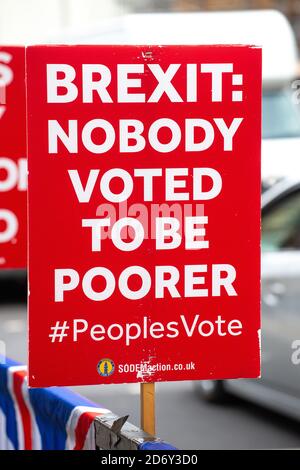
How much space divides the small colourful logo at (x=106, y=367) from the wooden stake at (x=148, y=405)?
0.42 feet

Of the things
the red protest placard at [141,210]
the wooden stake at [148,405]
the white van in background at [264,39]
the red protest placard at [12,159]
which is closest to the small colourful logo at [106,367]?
the red protest placard at [141,210]

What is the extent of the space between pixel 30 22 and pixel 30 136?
25.6 m

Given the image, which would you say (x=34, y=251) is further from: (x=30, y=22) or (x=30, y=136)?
(x=30, y=22)

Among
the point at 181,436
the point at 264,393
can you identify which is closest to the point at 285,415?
the point at 264,393

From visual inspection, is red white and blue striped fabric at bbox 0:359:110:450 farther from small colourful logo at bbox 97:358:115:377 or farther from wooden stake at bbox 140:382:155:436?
small colourful logo at bbox 97:358:115:377

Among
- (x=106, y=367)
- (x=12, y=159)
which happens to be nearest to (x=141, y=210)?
(x=106, y=367)

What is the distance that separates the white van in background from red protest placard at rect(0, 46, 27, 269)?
8181 mm

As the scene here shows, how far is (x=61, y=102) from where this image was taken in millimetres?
2877

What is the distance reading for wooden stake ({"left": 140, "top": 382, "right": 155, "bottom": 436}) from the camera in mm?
3000

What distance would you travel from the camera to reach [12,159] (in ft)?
14.5

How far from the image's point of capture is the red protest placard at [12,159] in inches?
173

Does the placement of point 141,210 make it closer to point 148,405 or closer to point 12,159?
point 148,405

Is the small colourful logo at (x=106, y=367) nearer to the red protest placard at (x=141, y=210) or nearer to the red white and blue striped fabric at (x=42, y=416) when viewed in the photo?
the red protest placard at (x=141, y=210)

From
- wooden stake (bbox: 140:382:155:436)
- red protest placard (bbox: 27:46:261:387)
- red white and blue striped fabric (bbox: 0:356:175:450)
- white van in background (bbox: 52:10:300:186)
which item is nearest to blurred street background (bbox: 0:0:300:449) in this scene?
red white and blue striped fabric (bbox: 0:356:175:450)
